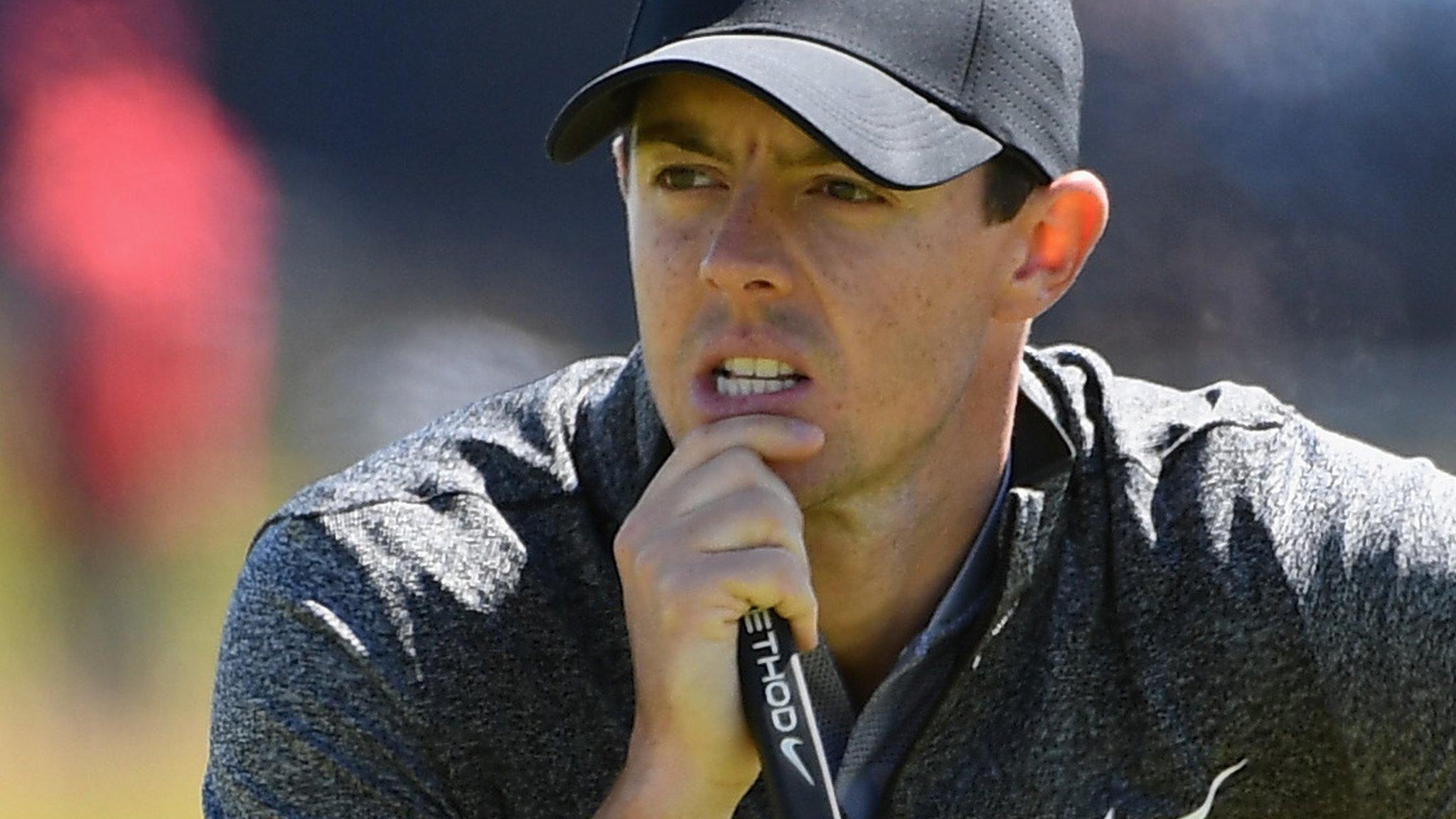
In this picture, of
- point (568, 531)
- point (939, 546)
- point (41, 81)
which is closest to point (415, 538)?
point (568, 531)

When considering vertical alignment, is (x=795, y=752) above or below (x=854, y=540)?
below

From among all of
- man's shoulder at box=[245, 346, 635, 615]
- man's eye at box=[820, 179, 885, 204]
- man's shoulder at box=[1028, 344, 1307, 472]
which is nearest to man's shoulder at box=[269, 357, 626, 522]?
man's shoulder at box=[245, 346, 635, 615]

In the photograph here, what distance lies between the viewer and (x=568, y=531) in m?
2.11

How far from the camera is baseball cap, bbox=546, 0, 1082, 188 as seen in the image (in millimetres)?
1864

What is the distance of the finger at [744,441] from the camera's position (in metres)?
1.86

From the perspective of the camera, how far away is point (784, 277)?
1896 mm

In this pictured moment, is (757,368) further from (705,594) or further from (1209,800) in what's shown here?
(1209,800)

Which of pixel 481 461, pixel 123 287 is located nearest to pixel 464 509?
pixel 481 461

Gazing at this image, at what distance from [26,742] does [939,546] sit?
1308mm

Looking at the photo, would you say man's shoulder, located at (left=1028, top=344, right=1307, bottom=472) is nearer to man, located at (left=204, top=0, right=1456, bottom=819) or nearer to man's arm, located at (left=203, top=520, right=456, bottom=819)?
man, located at (left=204, top=0, right=1456, bottom=819)

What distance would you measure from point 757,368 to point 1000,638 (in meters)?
0.45

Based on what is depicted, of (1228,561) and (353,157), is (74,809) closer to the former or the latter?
(353,157)

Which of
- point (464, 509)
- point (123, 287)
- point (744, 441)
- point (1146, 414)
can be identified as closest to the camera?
point (744, 441)

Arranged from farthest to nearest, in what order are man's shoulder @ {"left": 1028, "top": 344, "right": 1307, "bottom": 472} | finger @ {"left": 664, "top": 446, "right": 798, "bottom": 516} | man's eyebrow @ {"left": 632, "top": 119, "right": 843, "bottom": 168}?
man's shoulder @ {"left": 1028, "top": 344, "right": 1307, "bottom": 472} < man's eyebrow @ {"left": 632, "top": 119, "right": 843, "bottom": 168} < finger @ {"left": 664, "top": 446, "right": 798, "bottom": 516}
